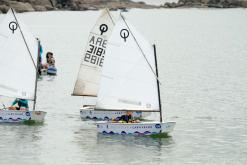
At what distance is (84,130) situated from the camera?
63219 mm

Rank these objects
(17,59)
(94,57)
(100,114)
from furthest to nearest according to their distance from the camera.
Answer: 1. (94,57)
2. (100,114)
3. (17,59)

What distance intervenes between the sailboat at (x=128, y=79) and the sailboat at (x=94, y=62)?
6.08 meters

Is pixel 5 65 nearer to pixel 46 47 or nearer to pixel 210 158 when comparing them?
pixel 210 158

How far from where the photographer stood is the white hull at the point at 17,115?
205ft

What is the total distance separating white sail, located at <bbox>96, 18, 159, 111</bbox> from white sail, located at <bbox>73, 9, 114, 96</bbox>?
7.54 metres

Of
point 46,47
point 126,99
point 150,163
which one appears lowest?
point 150,163

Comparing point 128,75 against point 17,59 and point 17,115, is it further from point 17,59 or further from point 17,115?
point 17,59

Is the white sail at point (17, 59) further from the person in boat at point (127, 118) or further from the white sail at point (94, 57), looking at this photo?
the person in boat at point (127, 118)

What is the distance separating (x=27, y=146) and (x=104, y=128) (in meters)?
5.21

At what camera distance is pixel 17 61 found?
211 ft

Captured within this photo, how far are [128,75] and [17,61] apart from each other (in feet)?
29.8

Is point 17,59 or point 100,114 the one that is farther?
point 100,114

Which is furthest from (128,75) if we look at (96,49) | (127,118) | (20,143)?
(20,143)

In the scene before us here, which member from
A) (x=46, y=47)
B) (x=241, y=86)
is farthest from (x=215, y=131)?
(x=46, y=47)
